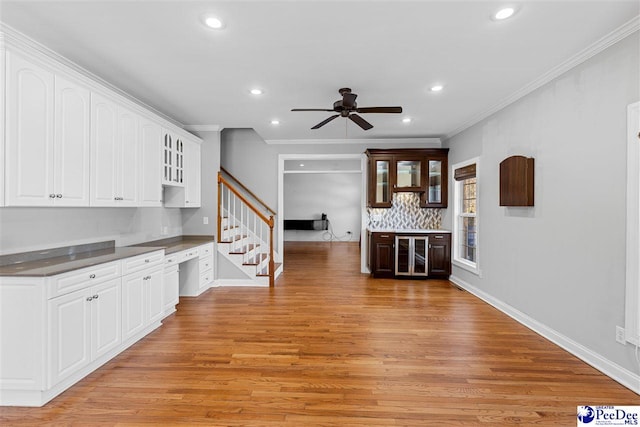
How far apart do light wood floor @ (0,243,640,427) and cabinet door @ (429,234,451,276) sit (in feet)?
5.07

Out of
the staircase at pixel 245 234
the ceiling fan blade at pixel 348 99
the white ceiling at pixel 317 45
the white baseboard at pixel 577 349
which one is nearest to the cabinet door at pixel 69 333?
the white ceiling at pixel 317 45

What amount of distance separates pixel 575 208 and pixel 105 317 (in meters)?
A: 4.20

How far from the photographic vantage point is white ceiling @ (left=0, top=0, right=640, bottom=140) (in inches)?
82.0

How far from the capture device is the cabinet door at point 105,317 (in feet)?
7.95

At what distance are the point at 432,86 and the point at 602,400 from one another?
3.07 m

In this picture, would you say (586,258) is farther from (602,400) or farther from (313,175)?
(313,175)

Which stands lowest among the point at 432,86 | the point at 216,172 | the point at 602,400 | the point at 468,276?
the point at 602,400

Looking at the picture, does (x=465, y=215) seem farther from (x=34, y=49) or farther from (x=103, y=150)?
(x=34, y=49)

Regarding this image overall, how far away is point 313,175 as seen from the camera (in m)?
11.8

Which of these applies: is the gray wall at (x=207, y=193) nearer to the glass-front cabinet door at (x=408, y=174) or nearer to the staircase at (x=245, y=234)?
the staircase at (x=245, y=234)

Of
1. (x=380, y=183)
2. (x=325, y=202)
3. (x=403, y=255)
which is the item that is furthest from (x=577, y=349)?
(x=325, y=202)

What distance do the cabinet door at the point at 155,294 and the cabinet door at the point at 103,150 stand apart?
0.84 m

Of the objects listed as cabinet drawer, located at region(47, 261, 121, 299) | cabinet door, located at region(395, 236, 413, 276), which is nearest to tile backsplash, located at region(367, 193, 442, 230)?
cabinet door, located at region(395, 236, 413, 276)

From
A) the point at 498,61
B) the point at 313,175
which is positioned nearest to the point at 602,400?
the point at 498,61
